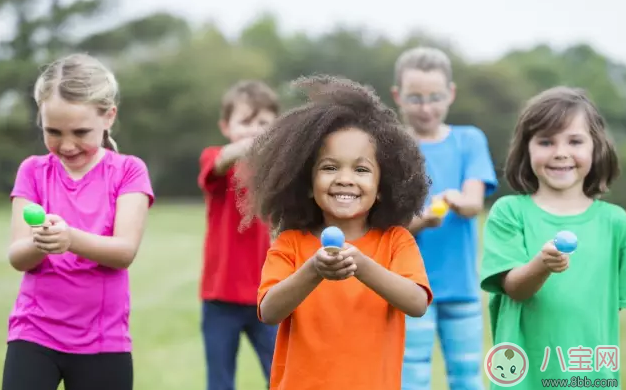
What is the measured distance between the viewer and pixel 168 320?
10.6 meters

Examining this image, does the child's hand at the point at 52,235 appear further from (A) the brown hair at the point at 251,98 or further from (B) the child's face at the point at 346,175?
(A) the brown hair at the point at 251,98

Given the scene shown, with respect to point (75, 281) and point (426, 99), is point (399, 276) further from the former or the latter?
point (426, 99)

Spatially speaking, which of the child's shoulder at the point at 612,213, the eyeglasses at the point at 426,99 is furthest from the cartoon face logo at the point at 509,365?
the eyeglasses at the point at 426,99

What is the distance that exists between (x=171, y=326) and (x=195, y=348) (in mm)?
1466

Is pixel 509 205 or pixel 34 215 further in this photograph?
pixel 509 205

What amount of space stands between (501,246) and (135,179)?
1.53 meters

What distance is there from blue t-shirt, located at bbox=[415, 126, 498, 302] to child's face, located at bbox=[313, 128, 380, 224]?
1369 millimetres

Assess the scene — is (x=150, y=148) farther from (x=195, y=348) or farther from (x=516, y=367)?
(x=516, y=367)

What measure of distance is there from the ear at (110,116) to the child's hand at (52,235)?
0.61 metres

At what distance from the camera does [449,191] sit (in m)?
4.70

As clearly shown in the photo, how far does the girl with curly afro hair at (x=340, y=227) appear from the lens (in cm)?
313

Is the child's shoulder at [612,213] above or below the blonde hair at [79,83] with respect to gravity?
below

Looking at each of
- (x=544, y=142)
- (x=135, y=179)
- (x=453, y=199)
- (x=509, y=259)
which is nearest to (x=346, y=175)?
(x=509, y=259)

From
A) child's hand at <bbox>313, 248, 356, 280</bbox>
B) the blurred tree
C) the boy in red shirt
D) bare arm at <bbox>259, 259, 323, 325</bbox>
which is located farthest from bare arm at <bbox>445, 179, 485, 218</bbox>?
the blurred tree
